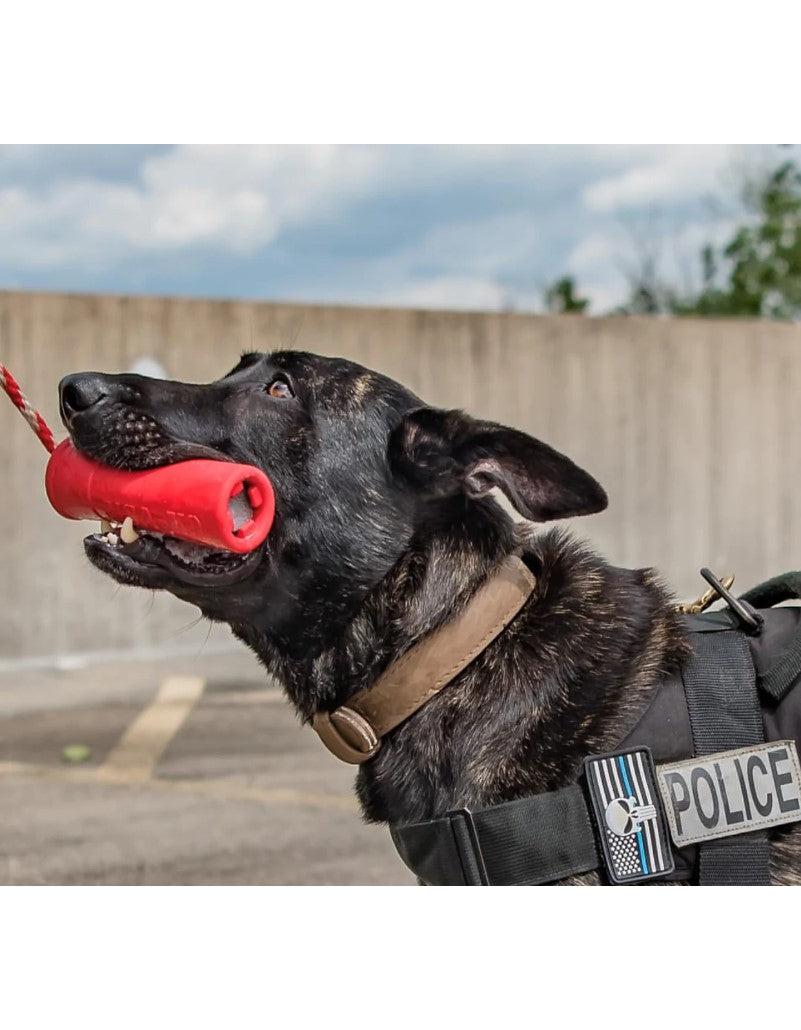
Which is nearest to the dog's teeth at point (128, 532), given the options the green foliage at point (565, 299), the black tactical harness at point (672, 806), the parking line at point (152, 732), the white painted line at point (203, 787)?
the black tactical harness at point (672, 806)

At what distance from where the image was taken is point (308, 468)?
90.7 inches

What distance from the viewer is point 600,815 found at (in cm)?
197

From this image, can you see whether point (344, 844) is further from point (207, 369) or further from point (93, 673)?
point (207, 369)

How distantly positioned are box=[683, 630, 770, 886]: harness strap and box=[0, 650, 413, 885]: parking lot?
205 centimetres

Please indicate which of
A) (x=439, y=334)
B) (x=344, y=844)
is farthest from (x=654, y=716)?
(x=439, y=334)

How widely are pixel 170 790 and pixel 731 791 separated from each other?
3582mm

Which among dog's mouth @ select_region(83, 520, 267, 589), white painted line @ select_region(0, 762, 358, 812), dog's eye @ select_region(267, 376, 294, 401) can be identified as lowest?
white painted line @ select_region(0, 762, 358, 812)

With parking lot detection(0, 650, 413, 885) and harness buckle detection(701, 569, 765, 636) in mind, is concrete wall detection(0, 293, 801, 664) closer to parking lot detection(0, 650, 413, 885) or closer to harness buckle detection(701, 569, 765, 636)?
parking lot detection(0, 650, 413, 885)

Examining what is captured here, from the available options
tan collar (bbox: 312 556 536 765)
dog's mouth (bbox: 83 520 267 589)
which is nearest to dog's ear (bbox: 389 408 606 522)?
tan collar (bbox: 312 556 536 765)

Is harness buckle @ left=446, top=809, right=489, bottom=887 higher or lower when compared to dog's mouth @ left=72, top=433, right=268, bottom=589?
lower

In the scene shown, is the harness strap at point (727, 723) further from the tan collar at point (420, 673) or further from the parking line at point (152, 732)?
the parking line at point (152, 732)

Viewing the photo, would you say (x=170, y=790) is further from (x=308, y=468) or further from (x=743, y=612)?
(x=743, y=612)

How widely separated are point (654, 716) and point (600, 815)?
8.6 inches

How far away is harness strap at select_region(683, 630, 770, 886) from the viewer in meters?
1.98
